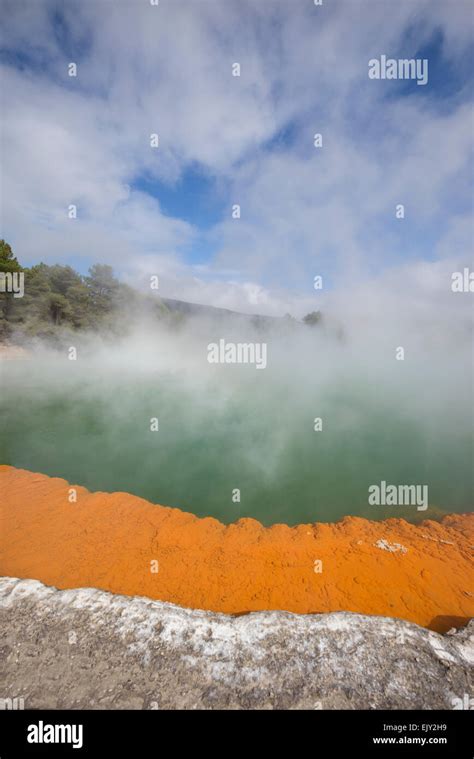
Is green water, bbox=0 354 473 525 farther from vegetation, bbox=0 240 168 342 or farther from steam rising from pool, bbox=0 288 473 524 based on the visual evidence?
vegetation, bbox=0 240 168 342

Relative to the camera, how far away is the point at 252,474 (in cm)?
930

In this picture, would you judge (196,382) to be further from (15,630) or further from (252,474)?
(15,630)

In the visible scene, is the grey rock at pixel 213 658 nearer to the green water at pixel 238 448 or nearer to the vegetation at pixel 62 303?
the green water at pixel 238 448

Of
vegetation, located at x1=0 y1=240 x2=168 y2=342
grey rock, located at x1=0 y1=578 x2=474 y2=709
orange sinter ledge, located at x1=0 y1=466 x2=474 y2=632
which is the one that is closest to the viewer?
grey rock, located at x1=0 y1=578 x2=474 y2=709

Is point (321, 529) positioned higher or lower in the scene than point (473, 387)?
lower

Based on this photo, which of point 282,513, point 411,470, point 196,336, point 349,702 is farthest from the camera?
point 196,336

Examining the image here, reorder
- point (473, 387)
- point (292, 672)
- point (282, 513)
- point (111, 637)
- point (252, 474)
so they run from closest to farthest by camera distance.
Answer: point (292, 672) < point (111, 637) < point (282, 513) < point (252, 474) < point (473, 387)

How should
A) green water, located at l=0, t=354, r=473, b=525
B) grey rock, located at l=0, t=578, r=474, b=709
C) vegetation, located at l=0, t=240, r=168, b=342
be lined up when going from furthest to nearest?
vegetation, located at l=0, t=240, r=168, b=342
green water, located at l=0, t=354, r=473, b=525
grey rock, located at l=0, t=578, r=474, b=709

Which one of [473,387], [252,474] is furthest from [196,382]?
[473,387]

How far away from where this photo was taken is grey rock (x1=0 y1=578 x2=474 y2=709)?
3029 millimetres

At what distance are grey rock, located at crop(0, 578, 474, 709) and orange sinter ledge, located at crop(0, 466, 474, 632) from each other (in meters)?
0.98

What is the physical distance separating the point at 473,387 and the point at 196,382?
25720 millimetres

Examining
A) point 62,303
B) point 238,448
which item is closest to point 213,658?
point 238,448

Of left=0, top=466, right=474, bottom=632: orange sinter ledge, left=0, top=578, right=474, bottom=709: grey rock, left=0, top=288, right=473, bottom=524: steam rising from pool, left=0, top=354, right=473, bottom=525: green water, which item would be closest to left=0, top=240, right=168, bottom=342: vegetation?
left=0, top=288, right=473, bottom=524: steam rising from pool
